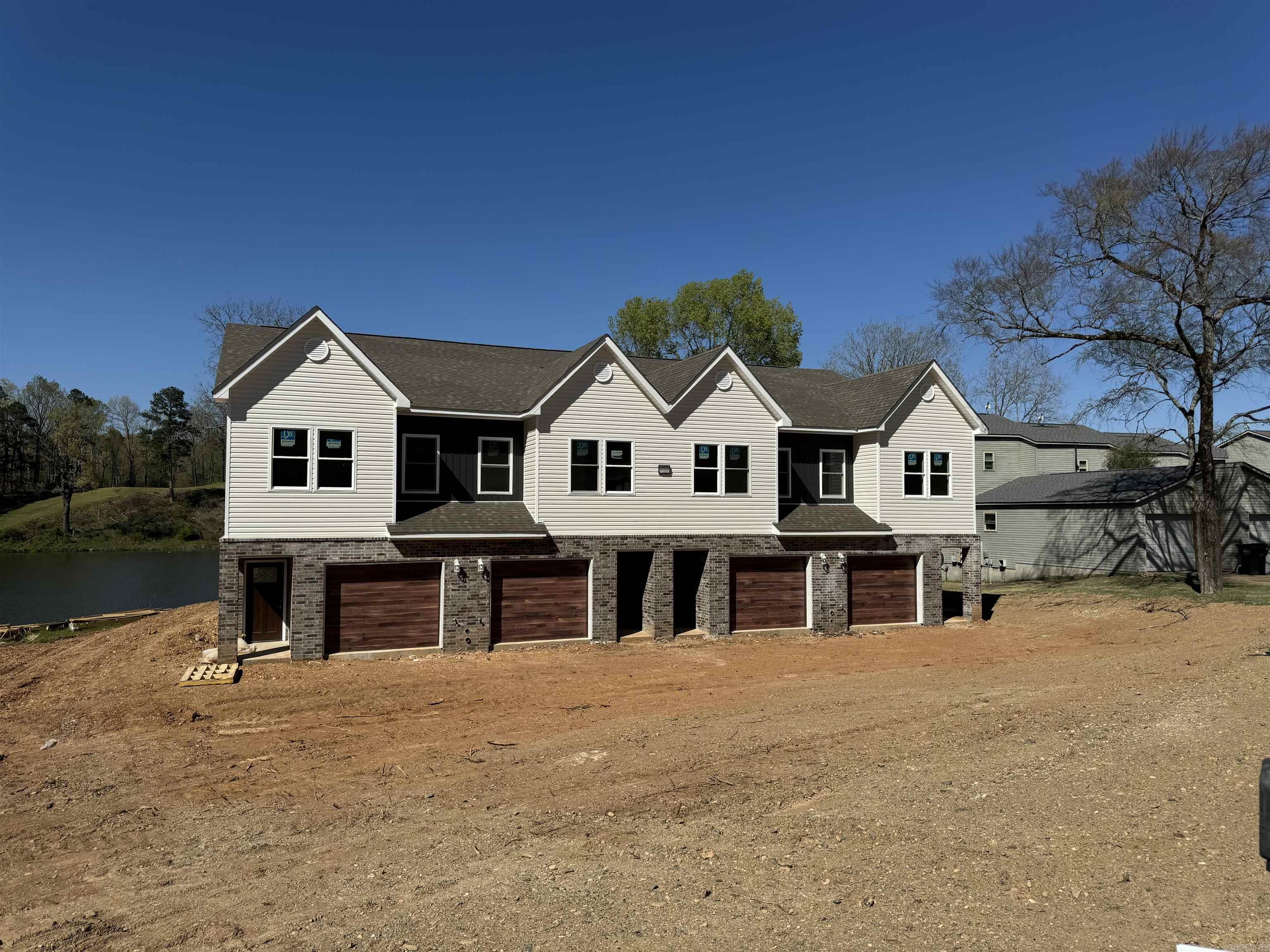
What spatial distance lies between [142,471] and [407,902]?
9974 cm

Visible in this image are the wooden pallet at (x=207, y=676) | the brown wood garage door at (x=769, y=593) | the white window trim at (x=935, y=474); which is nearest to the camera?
the wooden pallet at (x=207, y=676)

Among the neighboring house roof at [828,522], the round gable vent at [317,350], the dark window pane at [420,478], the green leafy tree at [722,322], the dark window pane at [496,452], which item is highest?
the green leafy tree at [722,322]

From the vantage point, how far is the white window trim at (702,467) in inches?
848

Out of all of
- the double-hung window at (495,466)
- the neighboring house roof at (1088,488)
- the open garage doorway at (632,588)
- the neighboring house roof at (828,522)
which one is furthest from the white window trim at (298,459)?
the neighboring house roof at (1088,488)

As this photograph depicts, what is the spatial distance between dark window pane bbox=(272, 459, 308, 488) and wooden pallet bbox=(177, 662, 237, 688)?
13.4ft

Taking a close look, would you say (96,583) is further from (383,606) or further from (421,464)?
(383,606)

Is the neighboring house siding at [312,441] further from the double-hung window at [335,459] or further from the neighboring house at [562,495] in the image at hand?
the double-hung window at [335,459]

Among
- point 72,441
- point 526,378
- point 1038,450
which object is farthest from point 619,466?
point 72,441

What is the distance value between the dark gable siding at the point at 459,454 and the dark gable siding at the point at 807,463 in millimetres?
8048

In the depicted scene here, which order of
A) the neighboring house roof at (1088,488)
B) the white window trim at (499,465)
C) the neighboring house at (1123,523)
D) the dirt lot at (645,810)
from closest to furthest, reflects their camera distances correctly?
the dirt lot at (645,810) < the white window trim at (499,465) < the neighboring house at (1123,523) < the neighboring house roof at (1088,488)

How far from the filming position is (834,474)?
79.4 ft

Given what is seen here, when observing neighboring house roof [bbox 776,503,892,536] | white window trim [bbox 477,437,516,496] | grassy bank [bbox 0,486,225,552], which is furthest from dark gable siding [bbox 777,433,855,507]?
grassy bank [bbox 0,486,225,552]

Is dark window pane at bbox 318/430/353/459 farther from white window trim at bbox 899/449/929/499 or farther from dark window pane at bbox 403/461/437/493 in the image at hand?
white window trim at bbox 899/449/929/499

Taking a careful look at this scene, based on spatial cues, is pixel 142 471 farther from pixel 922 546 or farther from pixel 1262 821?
pixel 1262 821
